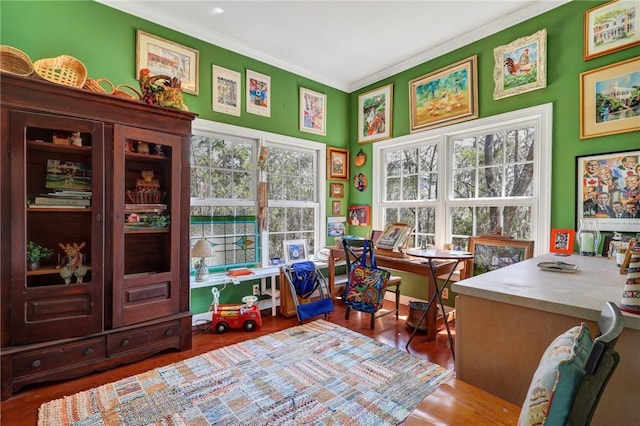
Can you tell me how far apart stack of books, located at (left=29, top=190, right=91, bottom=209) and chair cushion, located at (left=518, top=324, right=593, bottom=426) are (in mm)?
2725

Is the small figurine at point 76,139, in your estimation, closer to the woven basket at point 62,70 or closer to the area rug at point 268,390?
the woven basket at point 62,70

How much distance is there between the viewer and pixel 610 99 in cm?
229

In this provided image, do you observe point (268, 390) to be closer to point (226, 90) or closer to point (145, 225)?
point (145, 225)

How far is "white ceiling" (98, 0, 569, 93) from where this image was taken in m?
2.62

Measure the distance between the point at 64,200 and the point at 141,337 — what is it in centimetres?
118

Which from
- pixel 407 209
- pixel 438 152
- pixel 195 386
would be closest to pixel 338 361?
pixel 195 386

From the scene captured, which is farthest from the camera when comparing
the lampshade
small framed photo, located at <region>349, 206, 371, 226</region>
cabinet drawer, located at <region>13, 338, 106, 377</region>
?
small framed photo, located at <region>349, 206, 371, 226</region>

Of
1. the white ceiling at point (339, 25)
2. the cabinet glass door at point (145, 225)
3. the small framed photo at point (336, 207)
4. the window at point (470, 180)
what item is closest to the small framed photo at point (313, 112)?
the white ceiling at point (339, 25)

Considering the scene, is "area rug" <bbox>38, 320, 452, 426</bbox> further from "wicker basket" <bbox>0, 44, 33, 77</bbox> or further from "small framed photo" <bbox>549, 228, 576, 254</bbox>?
"wicker basket" <bbox>0, 44, 33, 77</bbox>

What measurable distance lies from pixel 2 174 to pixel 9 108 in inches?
16.7

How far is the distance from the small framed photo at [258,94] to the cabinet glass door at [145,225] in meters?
1.21

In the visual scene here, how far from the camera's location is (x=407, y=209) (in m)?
3.81

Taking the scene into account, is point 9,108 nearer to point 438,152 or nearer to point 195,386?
point 195,386

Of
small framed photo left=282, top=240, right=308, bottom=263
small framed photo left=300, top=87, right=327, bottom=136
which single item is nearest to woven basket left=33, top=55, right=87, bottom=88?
small framed photo left=300, top=87, right=327, bottom=136
